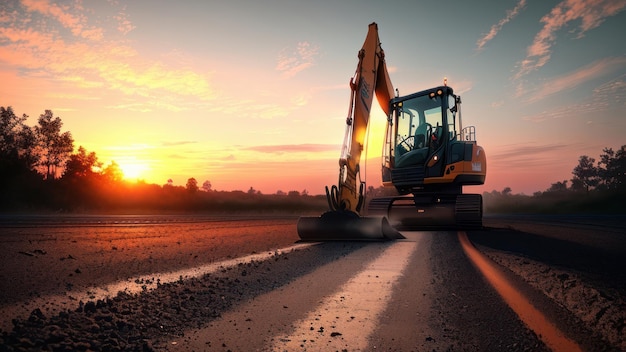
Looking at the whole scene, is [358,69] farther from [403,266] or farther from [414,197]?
[403,266]

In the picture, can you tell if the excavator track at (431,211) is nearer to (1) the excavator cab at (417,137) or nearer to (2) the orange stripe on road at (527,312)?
(1) the excavator cab at (417,137)

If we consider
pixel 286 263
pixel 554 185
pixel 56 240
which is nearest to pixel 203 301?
pixel 286 263

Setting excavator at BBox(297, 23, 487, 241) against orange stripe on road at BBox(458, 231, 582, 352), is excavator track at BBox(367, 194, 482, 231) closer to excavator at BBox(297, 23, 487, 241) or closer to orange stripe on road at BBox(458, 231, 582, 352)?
excavator at BBox(297, 23, 487, 241)

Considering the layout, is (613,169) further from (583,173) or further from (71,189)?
(71,189)

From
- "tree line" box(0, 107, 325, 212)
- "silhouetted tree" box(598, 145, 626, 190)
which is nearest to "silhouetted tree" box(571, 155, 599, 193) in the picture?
"silhouetted tree" box(598, 145, 626, 190)

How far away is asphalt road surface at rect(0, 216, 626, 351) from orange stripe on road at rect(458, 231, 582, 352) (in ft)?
0.05

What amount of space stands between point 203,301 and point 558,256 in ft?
25.1

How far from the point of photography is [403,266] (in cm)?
Result: 783

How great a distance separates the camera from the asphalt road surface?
3.96 m

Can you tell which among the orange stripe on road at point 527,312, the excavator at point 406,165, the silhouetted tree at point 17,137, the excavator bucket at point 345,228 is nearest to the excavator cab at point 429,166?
the excavator at point 406,165

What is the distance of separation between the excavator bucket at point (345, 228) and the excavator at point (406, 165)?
0.10 feet

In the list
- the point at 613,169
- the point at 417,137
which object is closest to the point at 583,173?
the point at 613,169

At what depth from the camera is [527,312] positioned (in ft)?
15.6

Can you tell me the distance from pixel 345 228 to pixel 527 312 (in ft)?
24.8
